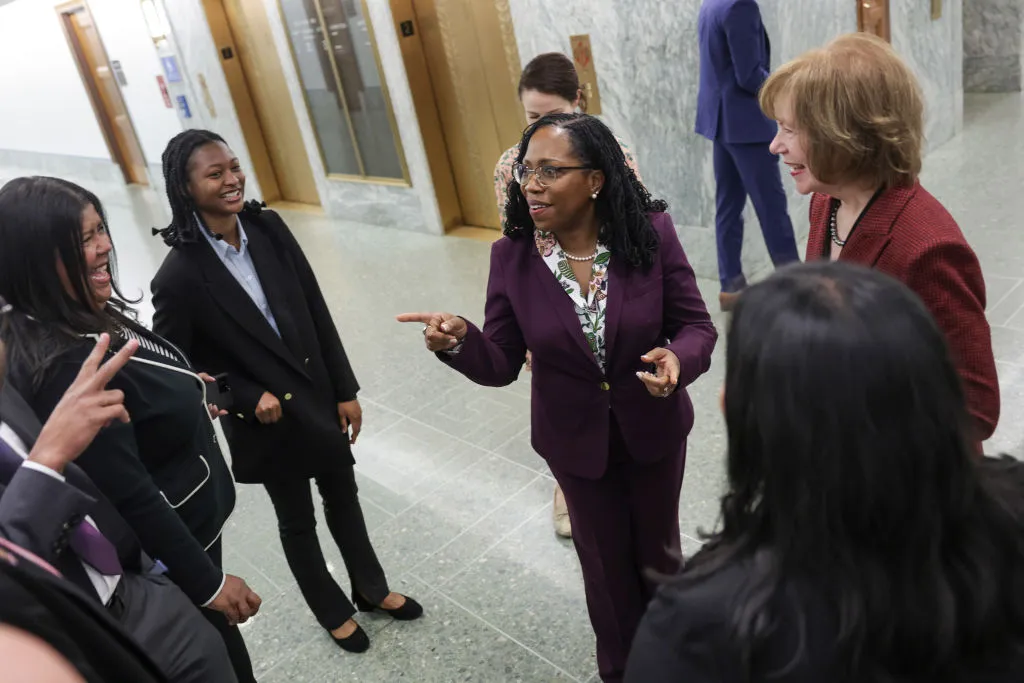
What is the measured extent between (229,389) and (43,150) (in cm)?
1508

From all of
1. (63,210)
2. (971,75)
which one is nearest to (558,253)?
(63,210)

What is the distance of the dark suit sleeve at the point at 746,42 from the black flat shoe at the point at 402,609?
2.96 metres

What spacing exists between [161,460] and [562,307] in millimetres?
1058

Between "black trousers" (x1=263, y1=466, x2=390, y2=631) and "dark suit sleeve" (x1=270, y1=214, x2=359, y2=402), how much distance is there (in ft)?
0.91

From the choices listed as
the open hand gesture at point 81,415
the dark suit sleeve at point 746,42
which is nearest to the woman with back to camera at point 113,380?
the open hand gesture at point 81,415

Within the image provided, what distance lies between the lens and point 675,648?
37.9 inches

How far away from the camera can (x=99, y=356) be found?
1.59 meters

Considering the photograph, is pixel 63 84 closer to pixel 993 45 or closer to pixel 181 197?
pixel 181 197

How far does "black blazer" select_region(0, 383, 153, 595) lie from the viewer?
1509mm

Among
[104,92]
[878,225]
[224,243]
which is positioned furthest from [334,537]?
[104,92]

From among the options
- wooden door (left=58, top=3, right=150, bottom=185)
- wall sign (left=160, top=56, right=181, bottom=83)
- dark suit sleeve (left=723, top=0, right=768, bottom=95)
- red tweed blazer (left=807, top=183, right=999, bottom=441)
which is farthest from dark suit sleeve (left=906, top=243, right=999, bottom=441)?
wooden door (left=58, top=3, right=150, bottom=185)

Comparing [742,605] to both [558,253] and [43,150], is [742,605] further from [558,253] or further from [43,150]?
[43,150]

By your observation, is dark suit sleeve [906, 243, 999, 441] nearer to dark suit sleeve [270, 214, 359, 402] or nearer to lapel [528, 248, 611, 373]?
lapel [528, 248, 611, 373]

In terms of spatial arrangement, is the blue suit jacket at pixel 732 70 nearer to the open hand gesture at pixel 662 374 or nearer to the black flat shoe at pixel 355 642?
the open hand gesture at pixel 662 374
